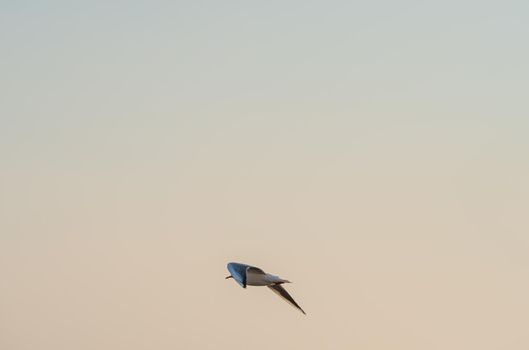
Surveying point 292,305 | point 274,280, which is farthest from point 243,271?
point 292,305

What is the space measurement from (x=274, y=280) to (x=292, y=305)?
47.4 feet

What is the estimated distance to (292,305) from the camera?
19850cm

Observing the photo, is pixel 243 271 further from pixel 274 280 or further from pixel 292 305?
pixel 292 305

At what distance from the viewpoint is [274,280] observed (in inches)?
7293

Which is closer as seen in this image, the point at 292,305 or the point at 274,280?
the point at 274,280

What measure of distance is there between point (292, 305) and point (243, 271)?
57.7ft

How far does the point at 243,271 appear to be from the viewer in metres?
184

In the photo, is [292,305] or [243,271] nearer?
[243,271]
